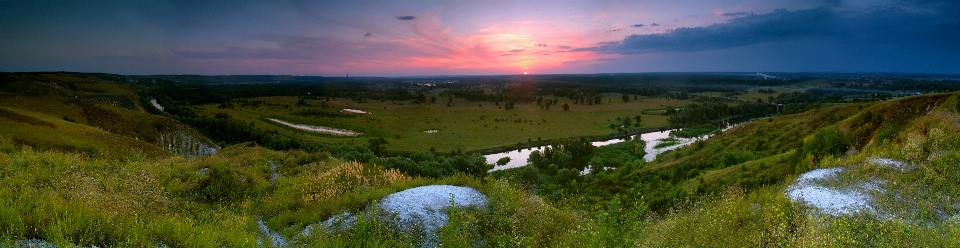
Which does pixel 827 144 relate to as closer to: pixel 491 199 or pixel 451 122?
pixel 491 199

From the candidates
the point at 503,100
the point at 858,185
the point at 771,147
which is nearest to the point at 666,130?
the point at 771,147

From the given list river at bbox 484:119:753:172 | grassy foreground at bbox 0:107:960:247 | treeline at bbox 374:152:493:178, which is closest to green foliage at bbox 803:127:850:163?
grassy foreground at bbox 0:107:960:247

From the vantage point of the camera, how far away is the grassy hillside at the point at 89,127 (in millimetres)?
29281

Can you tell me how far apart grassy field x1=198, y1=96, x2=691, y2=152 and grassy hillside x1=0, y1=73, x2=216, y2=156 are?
30308 mm

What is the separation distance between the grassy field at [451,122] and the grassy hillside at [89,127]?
1193 inches

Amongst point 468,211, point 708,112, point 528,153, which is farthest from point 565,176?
point 708,112

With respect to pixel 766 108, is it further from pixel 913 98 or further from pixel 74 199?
pixel 74 199

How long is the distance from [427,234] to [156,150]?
3408 cm

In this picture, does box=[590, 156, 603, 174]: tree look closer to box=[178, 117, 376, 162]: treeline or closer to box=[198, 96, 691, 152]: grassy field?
box=[198, 96, 691, 152]: grassy field

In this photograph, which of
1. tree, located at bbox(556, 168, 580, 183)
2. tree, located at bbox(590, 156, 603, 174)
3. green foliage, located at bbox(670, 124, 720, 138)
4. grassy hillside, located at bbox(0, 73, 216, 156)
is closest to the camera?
grassy hillside, located at bbox(0, 73, 216, 156)

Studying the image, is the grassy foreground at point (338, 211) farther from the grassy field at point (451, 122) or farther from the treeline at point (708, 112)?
the treeline at point (708, 112)

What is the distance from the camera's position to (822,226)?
933cm

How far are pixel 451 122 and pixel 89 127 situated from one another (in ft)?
243

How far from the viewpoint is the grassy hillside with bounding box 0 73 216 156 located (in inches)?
1153
